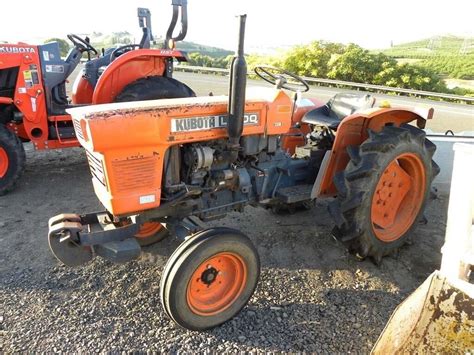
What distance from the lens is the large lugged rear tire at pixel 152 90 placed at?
5.37m

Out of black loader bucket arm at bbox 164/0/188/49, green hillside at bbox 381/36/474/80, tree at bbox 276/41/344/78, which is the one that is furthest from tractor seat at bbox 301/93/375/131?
green hillside at bbox 381/36/474/80

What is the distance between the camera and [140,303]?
9.50 feet

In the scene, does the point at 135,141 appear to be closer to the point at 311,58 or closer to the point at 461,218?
the point at 461,218

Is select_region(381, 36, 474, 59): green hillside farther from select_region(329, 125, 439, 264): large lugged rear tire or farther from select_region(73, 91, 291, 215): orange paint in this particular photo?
select_region(73, 91, 291, 215): orange paint

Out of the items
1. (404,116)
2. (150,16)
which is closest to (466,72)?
(150,16)

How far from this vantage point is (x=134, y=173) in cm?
263

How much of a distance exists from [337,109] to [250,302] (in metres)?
2.00

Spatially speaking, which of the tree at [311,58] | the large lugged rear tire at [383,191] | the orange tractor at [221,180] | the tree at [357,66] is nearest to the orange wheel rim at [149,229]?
the orange tractor at [221,180]

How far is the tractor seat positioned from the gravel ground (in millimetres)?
972

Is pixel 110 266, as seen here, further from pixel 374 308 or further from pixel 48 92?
pixel 48 92

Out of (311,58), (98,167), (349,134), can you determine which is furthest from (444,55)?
(98,167)

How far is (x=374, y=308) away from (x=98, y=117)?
2105 millimetres

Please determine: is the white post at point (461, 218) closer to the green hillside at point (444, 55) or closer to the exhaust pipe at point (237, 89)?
the exhaust pipe at point (237, 89)

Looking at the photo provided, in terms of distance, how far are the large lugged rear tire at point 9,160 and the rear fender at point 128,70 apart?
1.10 metres
